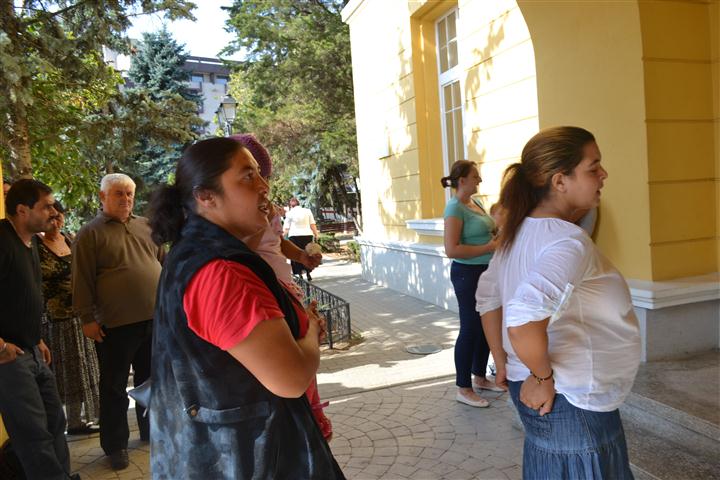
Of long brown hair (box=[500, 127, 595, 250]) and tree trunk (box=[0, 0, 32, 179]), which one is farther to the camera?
tree trunk (box=[0, 0, 32, 179])

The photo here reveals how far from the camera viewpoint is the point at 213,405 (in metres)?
1.33

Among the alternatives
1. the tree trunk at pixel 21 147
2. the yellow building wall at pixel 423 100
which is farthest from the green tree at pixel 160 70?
the tree trunk at pixel 21 147

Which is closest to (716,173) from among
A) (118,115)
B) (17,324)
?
(17,324)

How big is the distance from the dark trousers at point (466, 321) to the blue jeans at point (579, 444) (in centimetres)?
223

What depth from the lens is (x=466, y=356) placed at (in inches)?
160

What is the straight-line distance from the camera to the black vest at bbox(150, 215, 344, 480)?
1.33 m

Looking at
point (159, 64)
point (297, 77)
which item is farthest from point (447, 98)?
point (159, 64)

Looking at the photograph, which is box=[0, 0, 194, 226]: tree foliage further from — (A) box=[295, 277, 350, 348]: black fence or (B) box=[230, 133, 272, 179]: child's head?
(B) box=[230, 133, 272, 179]: child's head

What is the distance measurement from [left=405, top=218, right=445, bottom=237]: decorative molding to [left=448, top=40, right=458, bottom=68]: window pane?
240cm

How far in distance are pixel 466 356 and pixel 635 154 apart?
6.41 ft

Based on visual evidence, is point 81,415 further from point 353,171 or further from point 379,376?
point 353,171

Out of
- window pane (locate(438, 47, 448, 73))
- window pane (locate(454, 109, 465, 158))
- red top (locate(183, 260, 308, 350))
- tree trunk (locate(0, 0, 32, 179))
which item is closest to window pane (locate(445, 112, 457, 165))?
window pane (locate(454, 109, 465, 158))

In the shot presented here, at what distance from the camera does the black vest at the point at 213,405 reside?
1.33 meters

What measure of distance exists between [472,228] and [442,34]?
5272 mm
